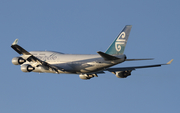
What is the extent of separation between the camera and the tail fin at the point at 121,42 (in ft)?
200

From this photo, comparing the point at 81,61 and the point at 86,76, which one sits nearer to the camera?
the point at 81,61

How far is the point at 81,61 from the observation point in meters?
64.9

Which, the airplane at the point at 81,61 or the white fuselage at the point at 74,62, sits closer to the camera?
the airplane at the point at 81,61

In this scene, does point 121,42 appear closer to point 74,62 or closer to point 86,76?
point 74,62

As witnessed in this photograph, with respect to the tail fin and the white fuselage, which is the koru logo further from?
the white fuselage

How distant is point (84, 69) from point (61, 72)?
453 cm

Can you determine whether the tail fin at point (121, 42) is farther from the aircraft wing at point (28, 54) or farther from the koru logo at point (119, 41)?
the aircraft wing at point (28, 54)

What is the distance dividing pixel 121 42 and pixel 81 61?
8.43 meters

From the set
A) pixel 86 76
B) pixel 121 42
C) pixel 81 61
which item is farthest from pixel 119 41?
pixel 86 76

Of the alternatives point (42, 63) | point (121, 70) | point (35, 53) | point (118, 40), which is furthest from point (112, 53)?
point (35, 53)

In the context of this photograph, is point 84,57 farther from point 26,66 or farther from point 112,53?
point 26,66

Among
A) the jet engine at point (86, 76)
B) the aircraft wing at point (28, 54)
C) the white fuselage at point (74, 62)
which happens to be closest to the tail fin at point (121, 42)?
the white fuselage at point (74, 62)

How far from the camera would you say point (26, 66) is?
210ft

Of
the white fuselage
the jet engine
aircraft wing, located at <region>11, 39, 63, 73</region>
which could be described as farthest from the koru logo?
aircraft wing, located at <region>11, 39, 63, 73</region>
